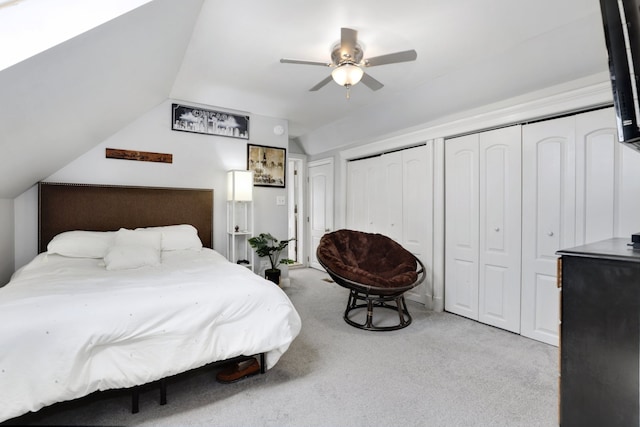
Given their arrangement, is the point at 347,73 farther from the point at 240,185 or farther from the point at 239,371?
the point at 239,371

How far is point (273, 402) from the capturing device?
1817 millimetres

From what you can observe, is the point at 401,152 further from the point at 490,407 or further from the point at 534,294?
the point at 490,407

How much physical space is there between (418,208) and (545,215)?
1318 millimetres

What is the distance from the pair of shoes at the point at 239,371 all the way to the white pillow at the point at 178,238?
156 cm

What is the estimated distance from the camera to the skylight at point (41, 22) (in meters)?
1.16

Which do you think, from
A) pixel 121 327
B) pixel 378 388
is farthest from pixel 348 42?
pixel 378 388

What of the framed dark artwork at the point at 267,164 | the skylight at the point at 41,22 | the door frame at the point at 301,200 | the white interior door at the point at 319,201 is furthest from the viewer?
the door frame at the point at 301,200

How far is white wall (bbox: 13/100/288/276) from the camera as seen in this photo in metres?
3.02

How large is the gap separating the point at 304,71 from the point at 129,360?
2664 millimetres

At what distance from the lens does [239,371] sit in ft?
6.70

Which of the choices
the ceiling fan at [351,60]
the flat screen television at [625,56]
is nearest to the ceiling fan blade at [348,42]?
the ceiling fan at [351,60]

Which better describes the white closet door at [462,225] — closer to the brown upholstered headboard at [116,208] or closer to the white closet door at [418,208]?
the white closet door at [418,208]

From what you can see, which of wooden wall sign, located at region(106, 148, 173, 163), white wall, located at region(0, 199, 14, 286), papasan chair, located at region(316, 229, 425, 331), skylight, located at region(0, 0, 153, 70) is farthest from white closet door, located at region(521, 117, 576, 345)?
white wall, located at region(0, 199, 14, 286)

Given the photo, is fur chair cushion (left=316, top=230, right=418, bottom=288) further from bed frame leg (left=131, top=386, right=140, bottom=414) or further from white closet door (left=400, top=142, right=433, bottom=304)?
bed frame leg (left=131, top=386, right=140, bottom=414)
